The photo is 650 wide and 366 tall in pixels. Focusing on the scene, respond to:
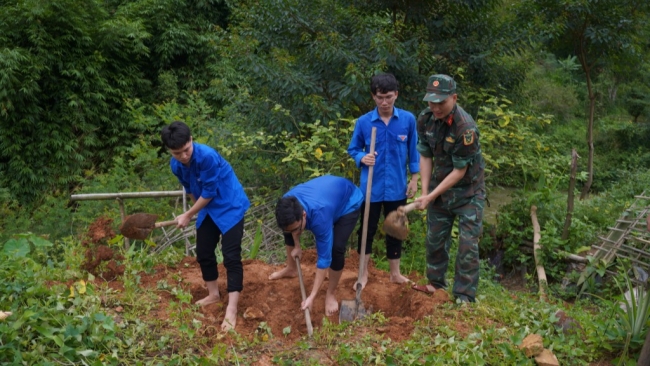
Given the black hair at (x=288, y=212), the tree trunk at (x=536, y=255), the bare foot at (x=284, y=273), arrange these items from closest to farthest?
the black hair at (x=288, y=212) < the bare foot at (x=284, y=273) < the tree trunk at (x=536, y=255)

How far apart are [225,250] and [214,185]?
1.59 ft

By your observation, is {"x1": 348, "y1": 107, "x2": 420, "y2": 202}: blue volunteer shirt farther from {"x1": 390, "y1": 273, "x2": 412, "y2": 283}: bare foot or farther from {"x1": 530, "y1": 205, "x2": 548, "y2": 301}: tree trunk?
{"x1": 530, "y1": 205, "x2": 548, "y2": 301}: tree trunk

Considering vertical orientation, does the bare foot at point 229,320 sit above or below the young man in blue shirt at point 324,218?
below

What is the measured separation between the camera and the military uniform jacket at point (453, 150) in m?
3.88

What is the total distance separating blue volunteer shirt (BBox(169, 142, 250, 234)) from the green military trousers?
1445mm

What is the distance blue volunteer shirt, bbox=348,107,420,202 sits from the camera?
4332 mm

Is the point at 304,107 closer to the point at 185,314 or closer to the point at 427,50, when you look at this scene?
the point at 427,50

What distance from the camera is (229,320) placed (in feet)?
13.2

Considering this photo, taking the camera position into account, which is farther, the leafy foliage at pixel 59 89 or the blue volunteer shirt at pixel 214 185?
the leafy foliage at pixel 59 89

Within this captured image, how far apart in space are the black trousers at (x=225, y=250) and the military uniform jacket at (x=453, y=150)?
148cm

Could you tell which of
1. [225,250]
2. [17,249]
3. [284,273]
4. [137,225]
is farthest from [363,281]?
[17,249]

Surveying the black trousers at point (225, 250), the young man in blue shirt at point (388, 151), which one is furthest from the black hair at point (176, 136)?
the young man in blue shirt at point (388, 151)

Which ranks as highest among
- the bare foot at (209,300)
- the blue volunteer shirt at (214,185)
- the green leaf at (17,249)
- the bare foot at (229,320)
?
the blue volunteer shirt at (214,185)

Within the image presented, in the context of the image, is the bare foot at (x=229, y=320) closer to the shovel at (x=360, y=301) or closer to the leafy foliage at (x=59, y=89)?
the shovel at (x=360, y=301)
